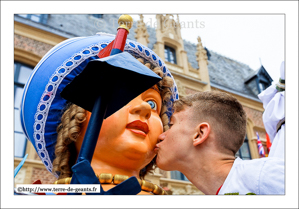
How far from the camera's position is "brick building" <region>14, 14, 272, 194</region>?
6.30 metres

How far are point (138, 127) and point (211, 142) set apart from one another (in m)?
0.46

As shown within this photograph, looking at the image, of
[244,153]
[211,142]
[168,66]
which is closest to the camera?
[211,142]

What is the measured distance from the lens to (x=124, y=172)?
6.05 ft

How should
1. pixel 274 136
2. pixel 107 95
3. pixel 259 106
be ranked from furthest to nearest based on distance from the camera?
pixel 259 106, pixel 274 136, pixel 107 95

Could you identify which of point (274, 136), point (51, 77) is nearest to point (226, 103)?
point (274, 136)

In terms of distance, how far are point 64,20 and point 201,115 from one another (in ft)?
26.0

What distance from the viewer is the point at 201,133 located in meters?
1.72

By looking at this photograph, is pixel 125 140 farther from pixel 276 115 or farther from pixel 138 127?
pixel 276 115

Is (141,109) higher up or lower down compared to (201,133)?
higher up

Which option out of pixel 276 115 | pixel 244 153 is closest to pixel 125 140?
pixel 276 115

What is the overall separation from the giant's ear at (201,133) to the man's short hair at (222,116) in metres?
0.04

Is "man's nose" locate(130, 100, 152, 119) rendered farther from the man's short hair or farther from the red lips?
the man's short hair

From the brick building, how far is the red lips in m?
1.10
